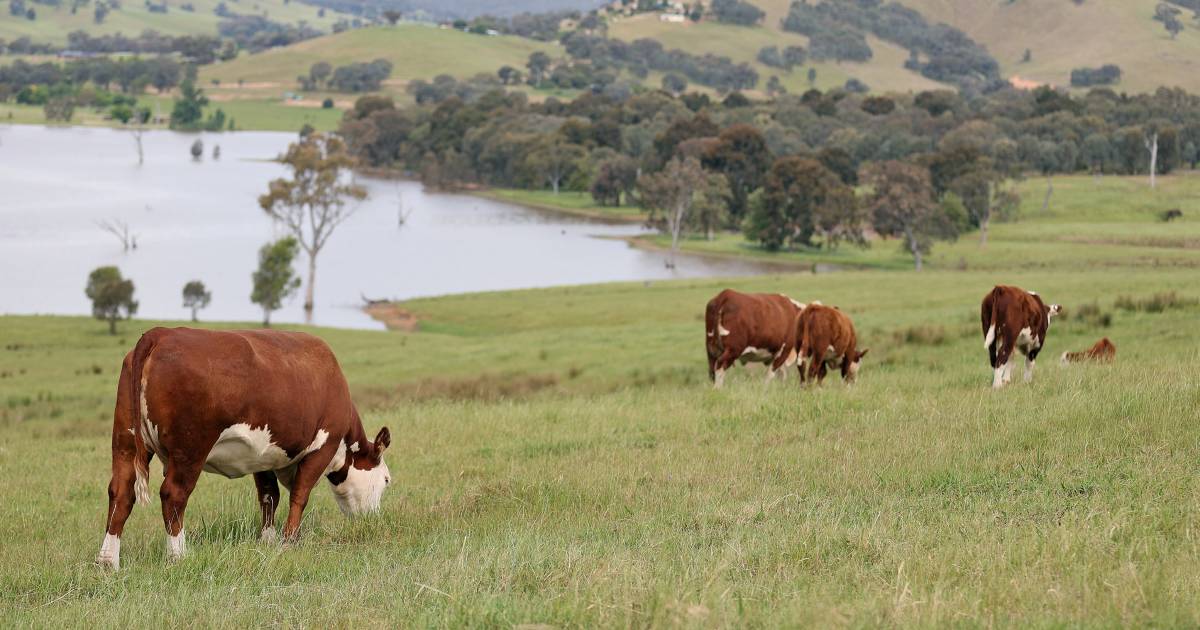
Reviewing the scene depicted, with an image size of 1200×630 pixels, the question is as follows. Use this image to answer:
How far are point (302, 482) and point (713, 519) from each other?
128 inches

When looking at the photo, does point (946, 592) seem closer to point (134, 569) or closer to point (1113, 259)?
point (134, 569)

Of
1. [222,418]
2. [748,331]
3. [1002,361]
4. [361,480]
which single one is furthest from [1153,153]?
[222,418]

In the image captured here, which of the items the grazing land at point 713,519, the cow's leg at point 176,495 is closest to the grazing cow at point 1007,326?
the grazing land at point 713,519

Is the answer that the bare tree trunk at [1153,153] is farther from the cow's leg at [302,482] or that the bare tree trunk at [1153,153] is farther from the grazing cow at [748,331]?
the cow's leg at [302,482]

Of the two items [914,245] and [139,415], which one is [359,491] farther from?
[914,245]

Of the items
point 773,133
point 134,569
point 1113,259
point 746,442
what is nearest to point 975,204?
point 1113,259

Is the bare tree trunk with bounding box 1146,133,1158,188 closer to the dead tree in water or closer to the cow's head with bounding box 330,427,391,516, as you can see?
the dead tree in water

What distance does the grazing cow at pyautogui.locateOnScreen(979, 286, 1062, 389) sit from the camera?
57.8ft

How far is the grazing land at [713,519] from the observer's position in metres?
6.66

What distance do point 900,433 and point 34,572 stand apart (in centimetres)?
818

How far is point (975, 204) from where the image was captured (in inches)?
3949

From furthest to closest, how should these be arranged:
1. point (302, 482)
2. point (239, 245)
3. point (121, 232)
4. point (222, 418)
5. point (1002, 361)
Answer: point (121, 232) → point (239, 245) → point (1002, 361) → point (302, 482) → point (222, 418)

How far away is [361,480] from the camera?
36.0 feet

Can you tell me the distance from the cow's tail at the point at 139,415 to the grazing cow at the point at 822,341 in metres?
13.3
